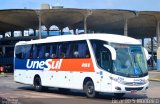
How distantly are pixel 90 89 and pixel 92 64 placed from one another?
3.76 ft

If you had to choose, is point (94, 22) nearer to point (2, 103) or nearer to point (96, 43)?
point (96, 43)

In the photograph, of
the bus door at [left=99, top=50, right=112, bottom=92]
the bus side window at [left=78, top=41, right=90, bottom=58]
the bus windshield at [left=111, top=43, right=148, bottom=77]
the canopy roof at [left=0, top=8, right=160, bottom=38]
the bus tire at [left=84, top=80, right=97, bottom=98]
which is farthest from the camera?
the canopy roof at [left=0, top=8, right=160, bottom=38]

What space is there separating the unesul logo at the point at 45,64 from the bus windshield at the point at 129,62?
4.40 meters

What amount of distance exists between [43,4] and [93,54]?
151 ft

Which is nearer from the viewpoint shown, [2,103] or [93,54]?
[2,103]

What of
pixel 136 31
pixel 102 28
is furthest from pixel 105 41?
pixel 136 31

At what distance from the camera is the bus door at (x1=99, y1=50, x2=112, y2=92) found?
19.0 m

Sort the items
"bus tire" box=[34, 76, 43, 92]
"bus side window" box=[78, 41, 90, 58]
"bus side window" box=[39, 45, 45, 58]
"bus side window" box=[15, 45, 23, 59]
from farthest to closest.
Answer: "bus side window" box=[15, 45, 23, 59], "bus tire" box=[34, 76, 43, 92], "bus side window" box=[39, 45, 45, 58], "bus side window" box=[78, 41, 90, 58]

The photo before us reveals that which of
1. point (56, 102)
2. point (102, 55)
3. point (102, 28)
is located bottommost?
point (56, 102)

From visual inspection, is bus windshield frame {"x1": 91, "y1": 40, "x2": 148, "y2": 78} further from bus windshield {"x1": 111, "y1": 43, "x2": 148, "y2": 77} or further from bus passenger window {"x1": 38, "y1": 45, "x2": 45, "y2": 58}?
bus passenger window {"x1": 38, "y1": 45, "x2": 45, "y2": 58}

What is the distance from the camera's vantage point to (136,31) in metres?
85.2

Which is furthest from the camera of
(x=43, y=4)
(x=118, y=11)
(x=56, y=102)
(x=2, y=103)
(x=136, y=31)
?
(x=136, y=31)

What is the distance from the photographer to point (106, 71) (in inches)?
753

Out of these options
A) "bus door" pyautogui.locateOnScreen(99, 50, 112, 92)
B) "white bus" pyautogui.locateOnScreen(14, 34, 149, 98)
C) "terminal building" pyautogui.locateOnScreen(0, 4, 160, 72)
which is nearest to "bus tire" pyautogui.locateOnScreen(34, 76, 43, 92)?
"white bus" pyautogui.locateOnScreen(14, 34, 149, 98)
